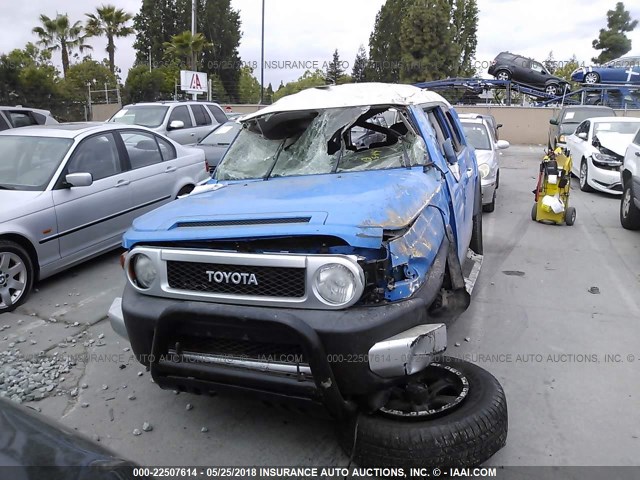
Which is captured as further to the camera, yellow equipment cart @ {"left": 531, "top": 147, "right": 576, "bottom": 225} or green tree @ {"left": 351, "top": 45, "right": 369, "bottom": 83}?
green tree @ {"left": 351, "top": 45, "right": 369, "bottom": 83}

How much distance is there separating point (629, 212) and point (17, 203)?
7892 mm

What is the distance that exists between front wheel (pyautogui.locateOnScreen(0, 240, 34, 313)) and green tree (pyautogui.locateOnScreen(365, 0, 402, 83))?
44.2 meters

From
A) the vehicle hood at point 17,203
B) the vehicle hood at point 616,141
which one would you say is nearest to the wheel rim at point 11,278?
the vehicle hood at point 17,203

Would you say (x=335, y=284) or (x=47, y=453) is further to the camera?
(x=335, y=284)

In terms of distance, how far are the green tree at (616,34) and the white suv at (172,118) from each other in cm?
4283

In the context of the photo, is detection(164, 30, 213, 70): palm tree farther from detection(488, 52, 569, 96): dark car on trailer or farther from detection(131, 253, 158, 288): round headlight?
detection(131, 253, 158, 288): round headlight

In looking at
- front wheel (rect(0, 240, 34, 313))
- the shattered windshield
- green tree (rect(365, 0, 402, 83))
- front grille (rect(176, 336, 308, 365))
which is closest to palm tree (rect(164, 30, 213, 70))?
green tree (rect(365, 0, 402, 83))

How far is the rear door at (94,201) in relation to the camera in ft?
18.2

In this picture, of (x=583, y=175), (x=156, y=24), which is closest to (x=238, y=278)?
(x=583, y=175)

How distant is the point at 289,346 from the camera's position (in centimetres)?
261

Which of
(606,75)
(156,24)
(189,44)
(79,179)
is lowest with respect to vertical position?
(79,179)

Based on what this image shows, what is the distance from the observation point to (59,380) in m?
3.81

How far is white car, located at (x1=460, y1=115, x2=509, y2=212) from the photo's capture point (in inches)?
337

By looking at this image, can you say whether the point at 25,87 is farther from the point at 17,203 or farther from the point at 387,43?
the point at 387,43
